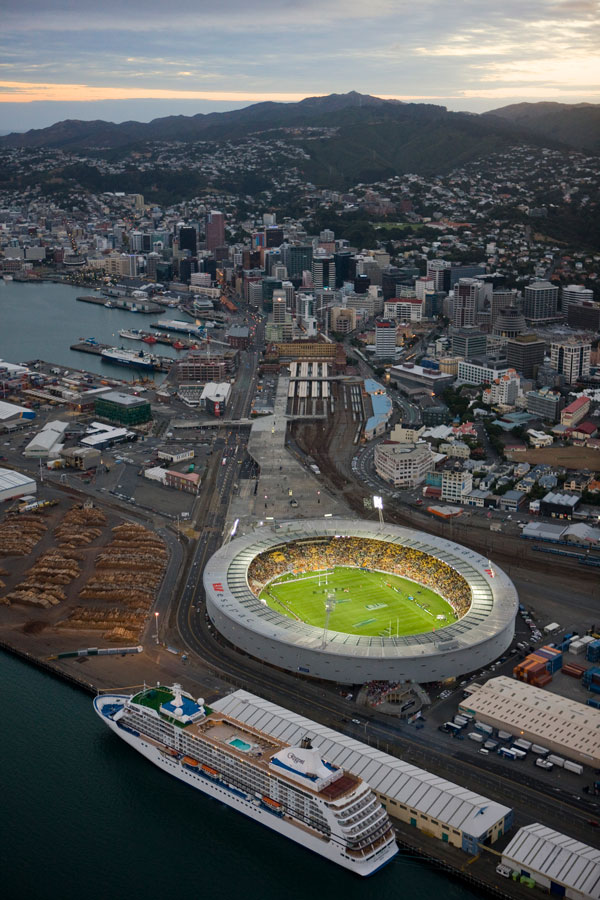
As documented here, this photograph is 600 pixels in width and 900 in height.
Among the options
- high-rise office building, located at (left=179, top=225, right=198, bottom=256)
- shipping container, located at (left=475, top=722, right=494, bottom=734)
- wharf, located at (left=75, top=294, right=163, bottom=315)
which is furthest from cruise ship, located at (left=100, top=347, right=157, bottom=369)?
shipping container, located at (left=475, top=722, right=494, bottom=734)

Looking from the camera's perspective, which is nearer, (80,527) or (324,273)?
(80,527)

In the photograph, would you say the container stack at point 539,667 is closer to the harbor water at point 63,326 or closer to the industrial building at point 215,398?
the industrial building at point 215,398

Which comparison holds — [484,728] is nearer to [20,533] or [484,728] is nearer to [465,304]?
[20,533]

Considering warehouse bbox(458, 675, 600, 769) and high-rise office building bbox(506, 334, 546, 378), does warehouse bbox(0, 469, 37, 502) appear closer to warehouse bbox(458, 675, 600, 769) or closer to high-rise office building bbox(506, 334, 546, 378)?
warehouse bbox(458, 675, 600, 769)

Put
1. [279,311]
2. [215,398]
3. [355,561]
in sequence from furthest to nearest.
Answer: [279,311]
[215,398]
[355,561]

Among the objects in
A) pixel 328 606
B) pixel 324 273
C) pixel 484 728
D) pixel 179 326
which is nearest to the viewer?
pixel 484 728

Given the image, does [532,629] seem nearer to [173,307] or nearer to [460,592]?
[460,592]

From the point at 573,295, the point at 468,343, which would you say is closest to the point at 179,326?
the point at 468,343
